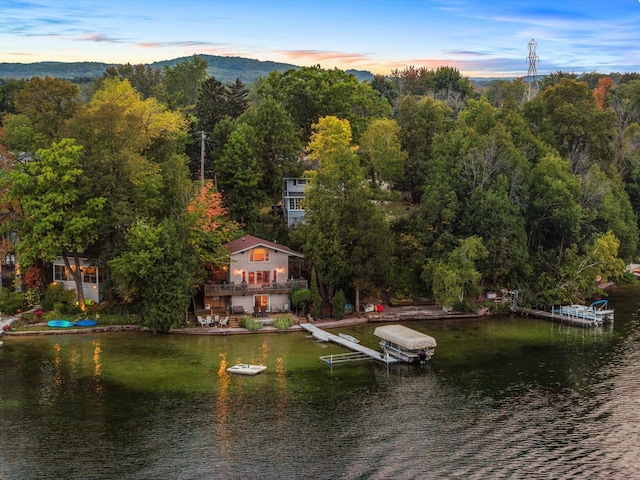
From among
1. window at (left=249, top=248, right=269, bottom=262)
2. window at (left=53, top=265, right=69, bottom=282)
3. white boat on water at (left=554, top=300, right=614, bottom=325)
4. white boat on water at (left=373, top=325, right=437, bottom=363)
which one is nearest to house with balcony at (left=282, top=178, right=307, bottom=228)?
window at (left=249, top=248, right=269, bottom=262)

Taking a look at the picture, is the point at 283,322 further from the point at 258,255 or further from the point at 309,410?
A: the point at 309,410

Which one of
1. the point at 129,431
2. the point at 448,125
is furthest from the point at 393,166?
the point at 129,431

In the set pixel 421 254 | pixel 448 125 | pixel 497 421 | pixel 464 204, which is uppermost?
pixel 448 125

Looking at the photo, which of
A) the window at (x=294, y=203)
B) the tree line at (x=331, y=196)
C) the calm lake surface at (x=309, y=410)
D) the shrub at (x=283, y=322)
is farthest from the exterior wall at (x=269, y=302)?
the window at (x=294, y=203)

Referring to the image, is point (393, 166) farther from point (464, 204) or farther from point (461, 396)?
point (461, 396)

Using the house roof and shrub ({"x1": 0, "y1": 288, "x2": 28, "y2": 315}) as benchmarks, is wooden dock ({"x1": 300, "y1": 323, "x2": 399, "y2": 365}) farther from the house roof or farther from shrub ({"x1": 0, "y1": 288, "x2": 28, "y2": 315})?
shrub ({"x1": 0, "y1": 288, "x2": 28, "y2": 315})

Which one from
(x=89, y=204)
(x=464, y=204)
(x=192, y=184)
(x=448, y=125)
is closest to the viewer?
(x=89, y=204)

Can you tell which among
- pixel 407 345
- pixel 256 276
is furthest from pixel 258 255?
pixel 407 345
